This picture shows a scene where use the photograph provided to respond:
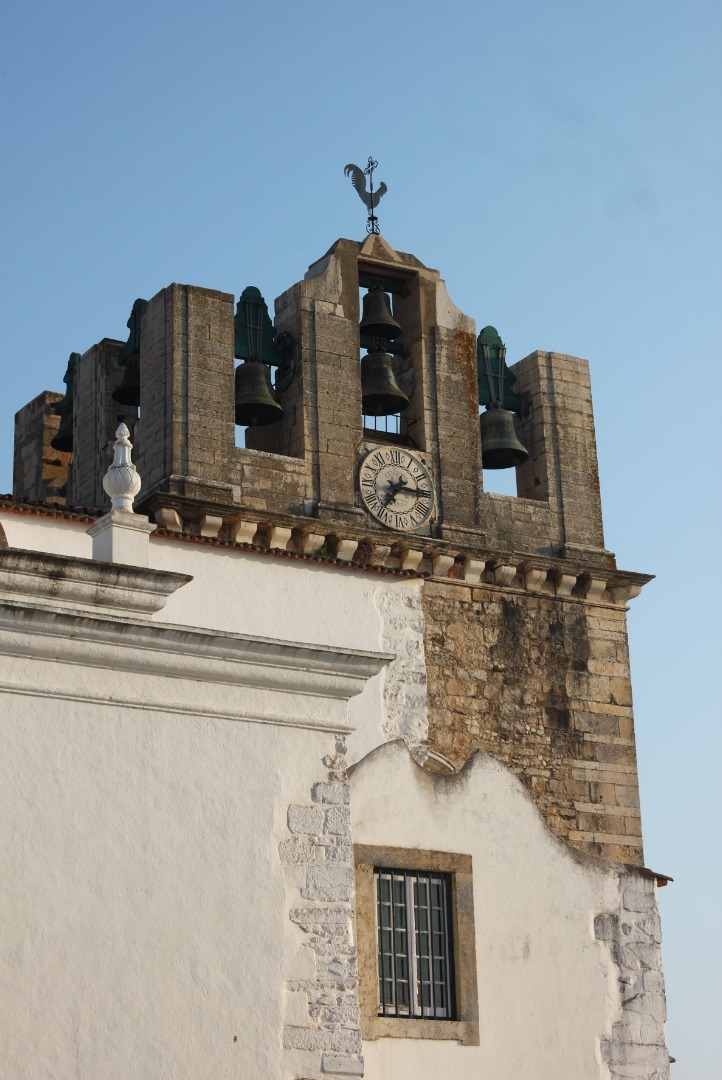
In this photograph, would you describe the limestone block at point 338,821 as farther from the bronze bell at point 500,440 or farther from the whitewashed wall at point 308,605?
the bronze bell at point 500,440

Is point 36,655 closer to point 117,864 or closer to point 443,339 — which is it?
point 117,864

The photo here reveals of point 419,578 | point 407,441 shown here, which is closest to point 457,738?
point 419,578

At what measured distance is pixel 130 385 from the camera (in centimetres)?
2072

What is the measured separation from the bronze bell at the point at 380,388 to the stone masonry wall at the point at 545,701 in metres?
2.20

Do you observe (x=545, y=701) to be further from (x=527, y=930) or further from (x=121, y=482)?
(x=121, y=482)

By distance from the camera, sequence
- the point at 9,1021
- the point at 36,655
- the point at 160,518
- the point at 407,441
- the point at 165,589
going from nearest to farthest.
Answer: the point at 9,1021 → the point at 36,655 → the point at 165,589 → the point at 160,518 → the point at 407,441

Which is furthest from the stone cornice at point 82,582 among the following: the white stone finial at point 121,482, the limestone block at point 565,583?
the limestone block at point 565,583

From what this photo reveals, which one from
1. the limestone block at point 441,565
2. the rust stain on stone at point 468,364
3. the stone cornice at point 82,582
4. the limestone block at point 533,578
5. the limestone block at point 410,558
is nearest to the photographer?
the stone cornice at point 82,582

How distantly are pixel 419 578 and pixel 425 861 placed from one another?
24.0 feet

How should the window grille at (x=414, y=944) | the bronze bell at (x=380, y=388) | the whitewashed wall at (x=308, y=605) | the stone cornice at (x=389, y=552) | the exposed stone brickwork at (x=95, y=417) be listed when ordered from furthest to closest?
the exposed stone brickwork at (x=95, y=417)
the bronze bell at (x=380, y=388)
the stone cornice at (x=389, y=552)
the whitewashed wall at (x=308, y=605)
the window grille at (x=414, y=944)

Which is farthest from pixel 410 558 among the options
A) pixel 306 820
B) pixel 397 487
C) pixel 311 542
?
pixel 306 820

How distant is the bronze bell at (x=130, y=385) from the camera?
20.7 m

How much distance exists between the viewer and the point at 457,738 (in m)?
19.4

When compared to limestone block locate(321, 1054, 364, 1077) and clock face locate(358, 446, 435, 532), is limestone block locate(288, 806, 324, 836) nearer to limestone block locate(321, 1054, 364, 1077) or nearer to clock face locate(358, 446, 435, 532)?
limestone block locate(321, 1054, 364, 1077)
